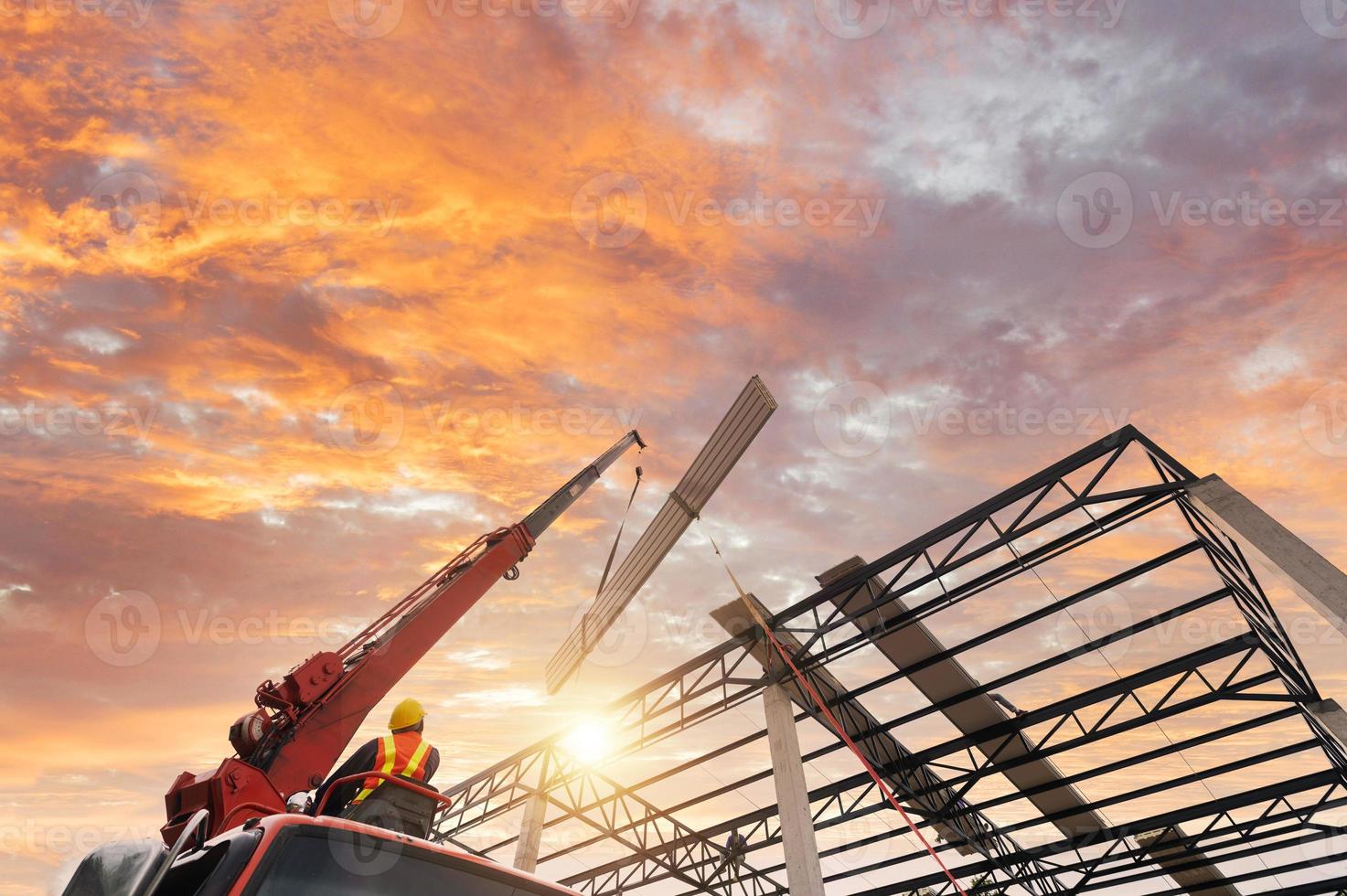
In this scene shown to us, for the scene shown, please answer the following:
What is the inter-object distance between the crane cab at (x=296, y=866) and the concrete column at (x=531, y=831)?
1551cm

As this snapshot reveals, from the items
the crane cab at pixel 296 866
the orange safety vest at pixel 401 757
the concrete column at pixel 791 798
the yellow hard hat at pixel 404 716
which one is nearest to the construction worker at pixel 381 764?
the orange safety vest at pixel 401 757

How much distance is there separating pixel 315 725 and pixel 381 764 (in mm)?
2991

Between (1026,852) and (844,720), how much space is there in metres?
6.03

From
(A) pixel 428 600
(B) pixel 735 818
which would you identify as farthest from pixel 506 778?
(A) pixel 428 600

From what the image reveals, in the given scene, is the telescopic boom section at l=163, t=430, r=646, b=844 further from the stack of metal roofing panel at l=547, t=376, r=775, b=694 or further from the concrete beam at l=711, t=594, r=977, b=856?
the concrete beam at l=711, t=594, r=977, b=856

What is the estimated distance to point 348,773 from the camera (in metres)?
5.05

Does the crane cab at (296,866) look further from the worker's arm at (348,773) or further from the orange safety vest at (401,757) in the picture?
the orange safety vest at (401,757)

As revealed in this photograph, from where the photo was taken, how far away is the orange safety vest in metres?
4.99

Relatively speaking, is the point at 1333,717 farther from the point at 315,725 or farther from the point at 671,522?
the point at 315,725

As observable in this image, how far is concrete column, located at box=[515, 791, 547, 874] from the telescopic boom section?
33.7 ft

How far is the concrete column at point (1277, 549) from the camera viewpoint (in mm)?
7844

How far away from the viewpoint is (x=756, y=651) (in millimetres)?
13867

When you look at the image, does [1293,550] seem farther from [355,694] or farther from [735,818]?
[735,818]

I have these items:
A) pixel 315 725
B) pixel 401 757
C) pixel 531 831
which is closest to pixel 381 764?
pixel 401 757
